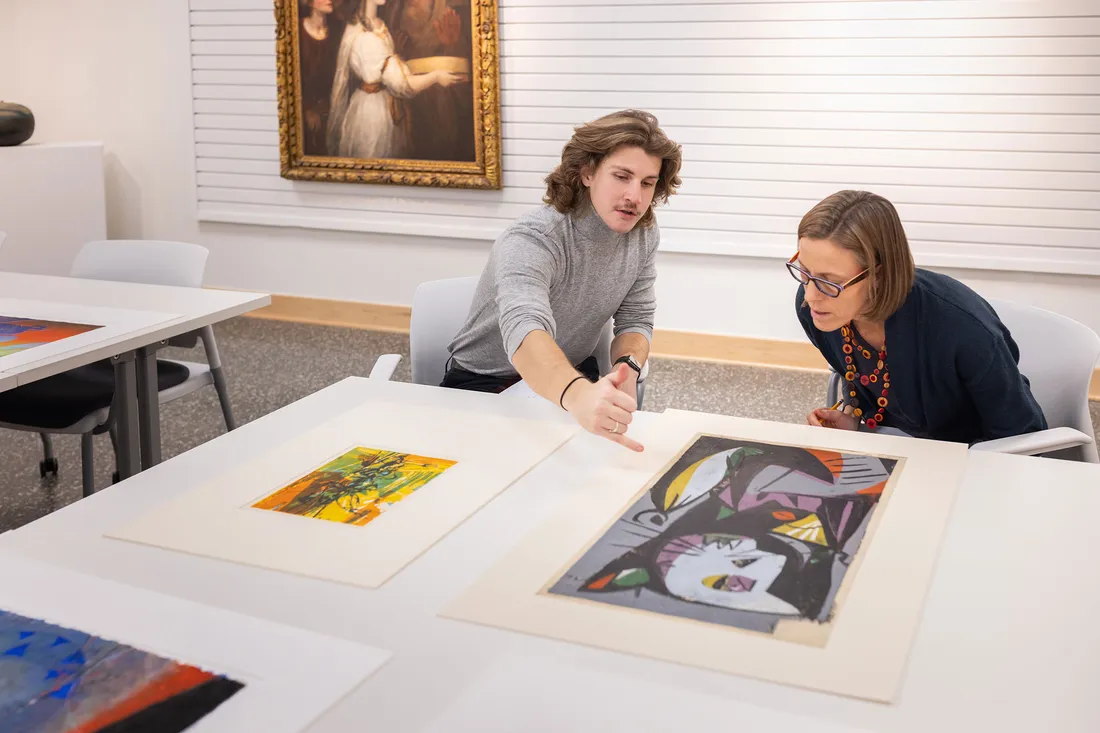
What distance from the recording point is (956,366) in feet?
6.50

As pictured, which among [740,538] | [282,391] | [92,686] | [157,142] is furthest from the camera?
[157,142]

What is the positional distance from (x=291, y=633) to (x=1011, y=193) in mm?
4097

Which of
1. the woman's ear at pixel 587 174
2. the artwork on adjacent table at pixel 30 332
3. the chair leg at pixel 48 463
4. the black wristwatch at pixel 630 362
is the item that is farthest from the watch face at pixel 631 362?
the chair leg at pixel 48 463

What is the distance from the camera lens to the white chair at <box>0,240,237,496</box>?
273 cm

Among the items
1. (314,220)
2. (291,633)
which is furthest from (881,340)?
(314,220)

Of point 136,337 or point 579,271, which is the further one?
point 136,337

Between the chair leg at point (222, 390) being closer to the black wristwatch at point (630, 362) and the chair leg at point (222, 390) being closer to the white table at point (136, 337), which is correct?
the white table at point (136, 337)

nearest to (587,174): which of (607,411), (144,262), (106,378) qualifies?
(607,411)

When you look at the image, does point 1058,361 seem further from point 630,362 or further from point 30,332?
point 30,332

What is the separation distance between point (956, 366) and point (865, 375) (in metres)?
0.21

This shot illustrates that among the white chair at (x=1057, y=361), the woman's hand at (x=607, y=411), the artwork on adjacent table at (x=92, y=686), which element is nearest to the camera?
the artwork on adjacent table at (x=92, y=686)

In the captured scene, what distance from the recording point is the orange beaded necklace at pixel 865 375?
2.10m

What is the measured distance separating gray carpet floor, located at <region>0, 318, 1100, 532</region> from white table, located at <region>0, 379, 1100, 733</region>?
2.21 m

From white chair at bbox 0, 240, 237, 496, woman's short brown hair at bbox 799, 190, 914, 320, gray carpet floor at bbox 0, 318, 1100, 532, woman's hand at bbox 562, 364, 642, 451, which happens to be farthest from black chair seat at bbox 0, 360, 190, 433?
Result: woman's short brown hair at bbox 799, 190, 914, 320
